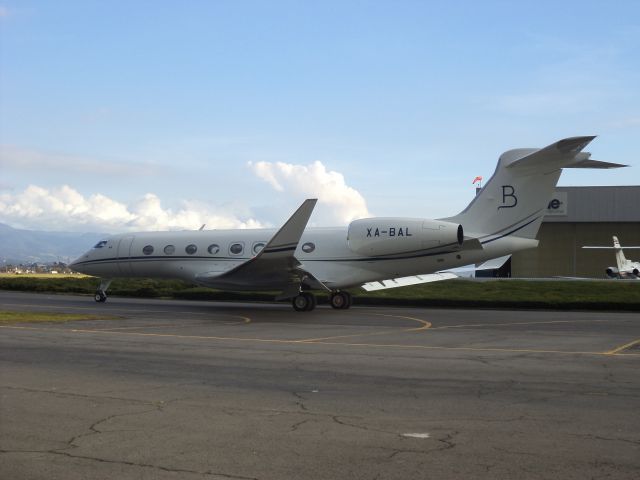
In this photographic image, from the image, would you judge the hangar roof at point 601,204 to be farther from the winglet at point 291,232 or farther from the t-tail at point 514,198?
the winglet at point 291,232

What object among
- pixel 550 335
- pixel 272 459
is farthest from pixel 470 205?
pixel 272 459

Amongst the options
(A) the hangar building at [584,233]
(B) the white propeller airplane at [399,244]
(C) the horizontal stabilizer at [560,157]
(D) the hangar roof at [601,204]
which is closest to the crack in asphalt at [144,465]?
(B) the white propeller airplane at [399,244]

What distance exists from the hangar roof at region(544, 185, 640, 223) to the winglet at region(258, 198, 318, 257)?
137 ft

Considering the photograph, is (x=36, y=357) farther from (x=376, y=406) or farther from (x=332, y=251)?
(x=332, y=251)

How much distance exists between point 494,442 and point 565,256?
2339 inches

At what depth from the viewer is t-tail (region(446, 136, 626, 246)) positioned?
26359 mm

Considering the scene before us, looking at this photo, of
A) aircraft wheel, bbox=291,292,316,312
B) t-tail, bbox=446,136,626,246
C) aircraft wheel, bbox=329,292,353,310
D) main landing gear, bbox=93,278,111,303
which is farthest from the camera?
main landing gear, bbox=93,278,111,303

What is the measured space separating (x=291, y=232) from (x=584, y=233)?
45.2 m

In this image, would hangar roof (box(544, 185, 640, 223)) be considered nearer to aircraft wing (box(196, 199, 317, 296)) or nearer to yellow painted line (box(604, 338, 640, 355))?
aircraft wing (box(196, 199, 317, 296))

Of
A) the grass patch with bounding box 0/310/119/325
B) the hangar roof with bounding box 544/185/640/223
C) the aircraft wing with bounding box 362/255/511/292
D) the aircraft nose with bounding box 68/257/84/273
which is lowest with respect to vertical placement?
the grass patch with bounding box 0/310/119/325

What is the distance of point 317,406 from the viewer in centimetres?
904

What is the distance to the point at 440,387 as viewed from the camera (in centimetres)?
1041

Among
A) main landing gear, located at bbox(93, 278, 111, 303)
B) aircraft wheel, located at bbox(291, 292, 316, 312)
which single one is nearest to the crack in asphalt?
aircraft wheel, located at bbox(291, 292, 316, 312)

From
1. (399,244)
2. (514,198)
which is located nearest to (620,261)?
(514,198)
